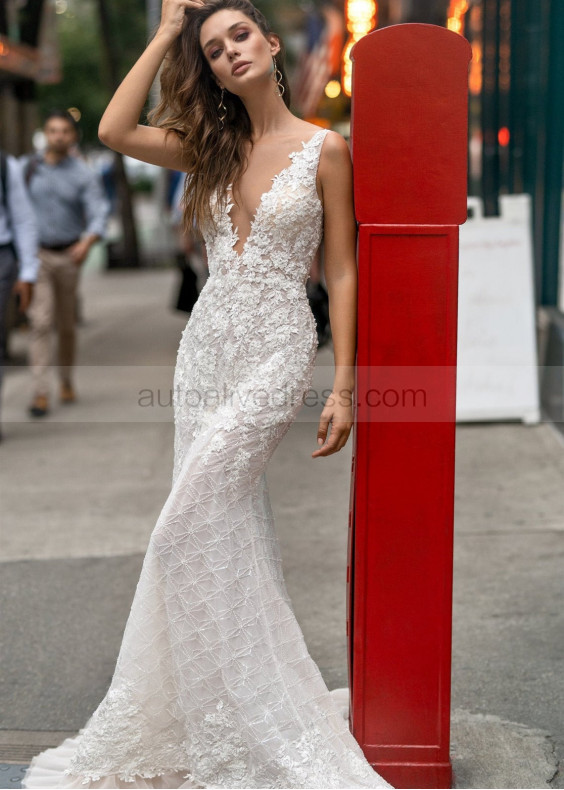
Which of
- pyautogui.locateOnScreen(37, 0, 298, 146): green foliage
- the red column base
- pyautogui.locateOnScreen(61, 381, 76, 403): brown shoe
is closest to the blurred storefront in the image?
pyautogui.locateOnScreen(61, 381, 76, 403): brown shoe

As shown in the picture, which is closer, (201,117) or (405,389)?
(405,389)

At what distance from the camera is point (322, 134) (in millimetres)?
2949

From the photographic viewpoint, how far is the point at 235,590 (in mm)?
2979

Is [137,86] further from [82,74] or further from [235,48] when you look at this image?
[82,74]

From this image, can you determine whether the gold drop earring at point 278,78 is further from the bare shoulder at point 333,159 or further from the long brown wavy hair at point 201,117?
the bare shoulder at point 333,159

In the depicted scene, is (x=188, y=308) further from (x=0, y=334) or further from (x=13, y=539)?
(x=13, y=539)

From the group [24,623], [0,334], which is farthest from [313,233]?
[0,334]

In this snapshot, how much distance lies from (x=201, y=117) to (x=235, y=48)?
8.9 inches

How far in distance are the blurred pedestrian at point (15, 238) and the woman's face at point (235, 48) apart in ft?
15.0

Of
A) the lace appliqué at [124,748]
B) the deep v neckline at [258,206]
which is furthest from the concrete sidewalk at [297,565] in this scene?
the deep v neckline at [258,206]

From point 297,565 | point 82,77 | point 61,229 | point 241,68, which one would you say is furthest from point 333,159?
point 82,77

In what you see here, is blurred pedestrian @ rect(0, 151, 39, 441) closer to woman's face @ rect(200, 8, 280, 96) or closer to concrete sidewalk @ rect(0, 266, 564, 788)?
concrete sidewalk @ rect(0, 266, 564, 788)

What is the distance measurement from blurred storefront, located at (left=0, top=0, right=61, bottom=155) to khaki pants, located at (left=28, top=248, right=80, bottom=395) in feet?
11.8

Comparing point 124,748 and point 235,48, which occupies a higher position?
point 235,48
